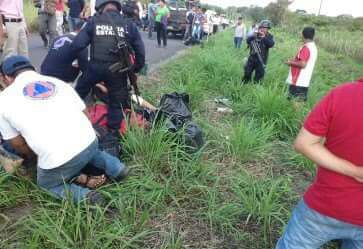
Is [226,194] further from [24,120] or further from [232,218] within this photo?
[24,120]

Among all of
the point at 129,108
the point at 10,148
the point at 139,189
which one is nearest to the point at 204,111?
the point at 129,108

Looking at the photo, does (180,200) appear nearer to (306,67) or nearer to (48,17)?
(306,67)

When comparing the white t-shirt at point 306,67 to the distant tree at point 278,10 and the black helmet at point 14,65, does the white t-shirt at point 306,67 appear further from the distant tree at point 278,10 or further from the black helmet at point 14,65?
the distant tree at point 278,10

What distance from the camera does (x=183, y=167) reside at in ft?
10.4

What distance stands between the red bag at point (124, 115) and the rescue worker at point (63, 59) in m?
0.43

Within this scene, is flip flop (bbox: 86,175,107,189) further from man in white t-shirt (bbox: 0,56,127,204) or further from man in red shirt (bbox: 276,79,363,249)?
man in red shirt (bbox: 276,79,363,249)

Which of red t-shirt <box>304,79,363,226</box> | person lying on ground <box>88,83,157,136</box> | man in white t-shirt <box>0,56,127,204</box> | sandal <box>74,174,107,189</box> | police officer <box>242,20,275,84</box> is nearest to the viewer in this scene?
red t-shirt <box>304,79,363,226</box>

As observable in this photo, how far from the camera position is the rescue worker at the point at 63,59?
12.4 feet

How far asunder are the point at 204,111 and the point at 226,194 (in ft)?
7.74

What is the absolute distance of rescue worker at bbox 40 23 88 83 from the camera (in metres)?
3.77

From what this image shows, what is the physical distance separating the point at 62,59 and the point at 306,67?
329cm

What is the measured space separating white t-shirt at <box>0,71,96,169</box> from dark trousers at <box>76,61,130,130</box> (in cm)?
109

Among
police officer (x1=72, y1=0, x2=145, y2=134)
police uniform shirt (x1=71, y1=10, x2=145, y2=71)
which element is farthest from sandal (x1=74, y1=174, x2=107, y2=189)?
police uniform shirt (x1=71, y1=10, x2=145, y2=71)

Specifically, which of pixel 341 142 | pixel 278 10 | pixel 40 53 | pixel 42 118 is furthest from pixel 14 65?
pixel 278 10
